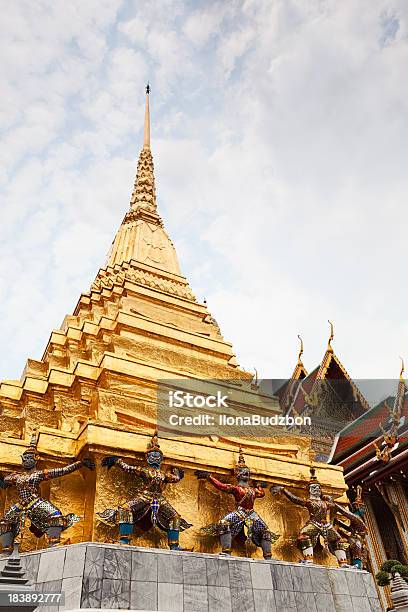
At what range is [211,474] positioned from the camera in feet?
28.1

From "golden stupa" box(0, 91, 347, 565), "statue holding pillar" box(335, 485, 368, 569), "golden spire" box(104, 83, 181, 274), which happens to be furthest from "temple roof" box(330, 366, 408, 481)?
"golden spire" box(104, 83, 181, 274)

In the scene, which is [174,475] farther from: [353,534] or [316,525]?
[353,534]

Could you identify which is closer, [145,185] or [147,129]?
[145,185]

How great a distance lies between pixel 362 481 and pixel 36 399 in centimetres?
835

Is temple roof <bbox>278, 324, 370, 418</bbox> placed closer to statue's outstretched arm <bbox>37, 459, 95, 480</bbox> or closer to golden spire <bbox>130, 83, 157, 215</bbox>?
golden spire <bbox>130, 83, 157, 215</bbox>

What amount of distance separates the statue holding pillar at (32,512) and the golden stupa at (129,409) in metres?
0.64

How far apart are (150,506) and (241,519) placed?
1.43 metres

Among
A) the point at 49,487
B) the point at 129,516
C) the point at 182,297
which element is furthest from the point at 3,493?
the point at 182,297

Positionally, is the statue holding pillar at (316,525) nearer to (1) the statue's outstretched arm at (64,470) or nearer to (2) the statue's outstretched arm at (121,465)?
(2) the statue's outstretched arm at (121,465)

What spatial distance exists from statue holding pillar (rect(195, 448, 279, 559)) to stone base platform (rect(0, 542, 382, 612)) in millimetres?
681

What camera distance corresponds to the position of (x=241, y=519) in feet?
26.0

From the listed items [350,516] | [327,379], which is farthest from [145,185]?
[350,516]

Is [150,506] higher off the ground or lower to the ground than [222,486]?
lower

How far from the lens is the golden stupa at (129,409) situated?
8016 millimetres
